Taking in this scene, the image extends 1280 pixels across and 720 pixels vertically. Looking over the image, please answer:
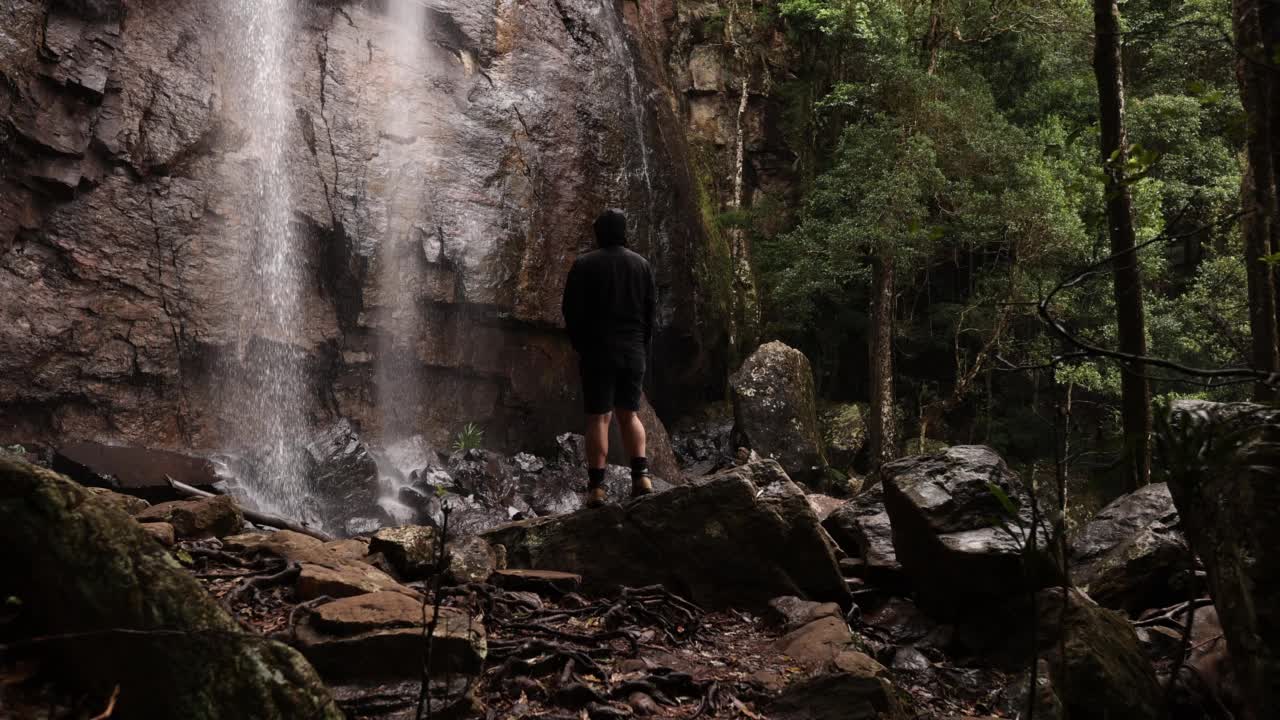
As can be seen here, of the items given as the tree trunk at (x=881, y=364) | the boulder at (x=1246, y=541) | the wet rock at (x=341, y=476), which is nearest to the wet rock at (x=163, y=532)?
the boulder at (x=1246, y=541)

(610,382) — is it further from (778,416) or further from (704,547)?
(778,416)

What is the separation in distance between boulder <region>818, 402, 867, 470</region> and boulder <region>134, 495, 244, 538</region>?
15.5 metres

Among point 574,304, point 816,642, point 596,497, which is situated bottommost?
point 816,642

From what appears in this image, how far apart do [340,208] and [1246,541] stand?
12.5 m

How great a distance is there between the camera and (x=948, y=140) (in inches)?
699

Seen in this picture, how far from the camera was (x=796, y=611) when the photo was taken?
5375 millimetres

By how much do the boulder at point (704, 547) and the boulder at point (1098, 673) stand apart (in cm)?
211

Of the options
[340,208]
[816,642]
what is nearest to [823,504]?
[816,642]

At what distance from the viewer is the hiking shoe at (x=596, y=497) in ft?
19.3

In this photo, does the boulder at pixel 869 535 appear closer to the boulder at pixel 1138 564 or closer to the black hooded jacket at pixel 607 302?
the boulder at pixel 1138 564

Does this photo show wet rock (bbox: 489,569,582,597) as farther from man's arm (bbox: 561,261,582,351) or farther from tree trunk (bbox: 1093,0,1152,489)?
tree trunk (bbox: 1093,0,1152,489)

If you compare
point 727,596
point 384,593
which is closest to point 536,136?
point 727,596

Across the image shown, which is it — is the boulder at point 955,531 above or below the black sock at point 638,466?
below

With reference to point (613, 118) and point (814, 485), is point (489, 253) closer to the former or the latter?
point (613, 118)
